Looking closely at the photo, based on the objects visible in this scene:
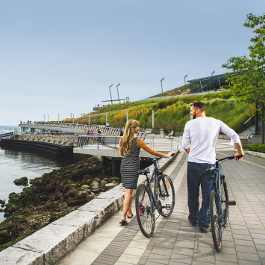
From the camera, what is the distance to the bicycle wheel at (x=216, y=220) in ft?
11.7

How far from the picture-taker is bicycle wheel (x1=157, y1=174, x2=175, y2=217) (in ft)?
16.2

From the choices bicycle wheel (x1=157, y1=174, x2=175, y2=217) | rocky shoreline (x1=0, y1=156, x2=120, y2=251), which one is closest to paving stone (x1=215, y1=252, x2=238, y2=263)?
bicycle wheel (x1=157, y1=174, x2=175, y2=217)

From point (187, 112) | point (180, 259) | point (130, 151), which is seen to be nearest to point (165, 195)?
point (130, 151)

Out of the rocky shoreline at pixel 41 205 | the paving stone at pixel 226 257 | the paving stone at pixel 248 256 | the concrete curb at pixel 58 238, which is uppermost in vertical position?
the concrete curb at pixel 58 238

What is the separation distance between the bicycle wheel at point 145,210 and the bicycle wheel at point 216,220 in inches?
37.1

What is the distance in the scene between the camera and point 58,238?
3.58 m

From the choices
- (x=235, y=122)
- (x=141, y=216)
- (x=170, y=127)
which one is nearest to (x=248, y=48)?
(x=235, y=122)

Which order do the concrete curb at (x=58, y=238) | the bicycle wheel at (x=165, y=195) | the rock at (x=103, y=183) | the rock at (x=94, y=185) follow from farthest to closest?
the rock at (x=103, y=183)
the rock at (x=94, y=185)
the bicycle wheel at (x=165, y=195)
the concrete curb at (x=58, y=238)

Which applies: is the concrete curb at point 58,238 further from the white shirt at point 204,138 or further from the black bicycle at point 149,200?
the white shirt at point 204,138

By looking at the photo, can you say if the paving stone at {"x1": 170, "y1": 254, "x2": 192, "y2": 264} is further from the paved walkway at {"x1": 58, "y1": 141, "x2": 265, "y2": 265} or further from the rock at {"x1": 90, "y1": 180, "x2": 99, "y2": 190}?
the rock at {"x1": 90, "y1": 180, "x2": 99, "y2": 190}

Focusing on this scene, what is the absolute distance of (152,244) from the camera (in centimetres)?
394

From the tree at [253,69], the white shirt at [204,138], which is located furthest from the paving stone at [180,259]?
the tree at [253,69]

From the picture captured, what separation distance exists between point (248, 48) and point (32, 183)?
59.4ft

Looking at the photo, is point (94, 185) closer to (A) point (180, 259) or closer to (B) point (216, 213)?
(B) point (216, 213)
